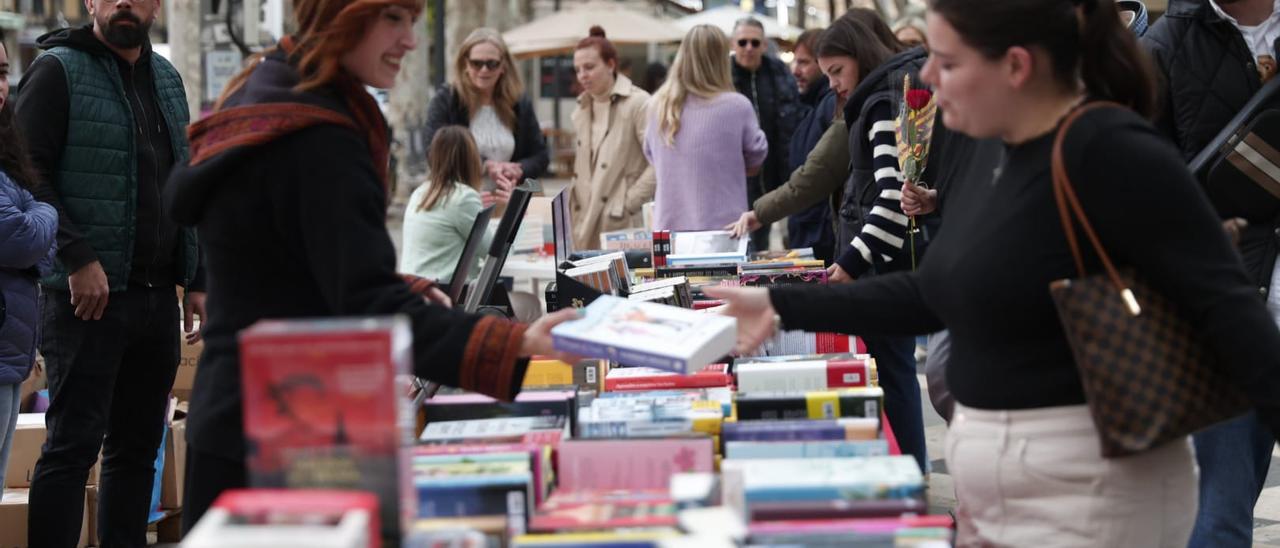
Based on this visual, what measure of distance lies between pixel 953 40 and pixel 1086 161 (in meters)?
0.31

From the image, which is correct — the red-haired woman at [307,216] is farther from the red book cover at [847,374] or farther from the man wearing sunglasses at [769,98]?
the man wearing sunglasses at [769,98]

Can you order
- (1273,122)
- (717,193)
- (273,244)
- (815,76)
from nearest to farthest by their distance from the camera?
(273,244) → (1273,122) → (717,193) → (815,76)

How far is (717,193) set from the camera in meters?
7.50

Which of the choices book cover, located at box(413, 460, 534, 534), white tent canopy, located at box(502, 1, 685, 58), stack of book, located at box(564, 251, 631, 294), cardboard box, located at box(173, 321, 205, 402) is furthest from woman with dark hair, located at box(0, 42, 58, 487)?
white tent canopy, located at box(502, 1, 685, 58)

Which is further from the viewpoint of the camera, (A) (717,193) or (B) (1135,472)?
(A) (717,193)

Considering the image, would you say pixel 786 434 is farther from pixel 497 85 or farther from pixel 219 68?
pixel 219 68

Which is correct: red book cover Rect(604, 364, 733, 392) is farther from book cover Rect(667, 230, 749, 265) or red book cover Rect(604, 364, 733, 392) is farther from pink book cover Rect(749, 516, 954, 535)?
book cover Rect(667, 230, 749, 265)

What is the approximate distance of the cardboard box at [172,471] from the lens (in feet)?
18.7

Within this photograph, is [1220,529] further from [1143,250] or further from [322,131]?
[322,131]

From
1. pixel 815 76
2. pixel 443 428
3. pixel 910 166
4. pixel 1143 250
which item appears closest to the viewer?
Answer: pixel 1143 250

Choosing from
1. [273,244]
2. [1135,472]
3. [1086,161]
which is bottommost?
[1135,472]

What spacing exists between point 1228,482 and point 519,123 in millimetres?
5572

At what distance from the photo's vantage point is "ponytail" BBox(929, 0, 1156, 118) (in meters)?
2.47

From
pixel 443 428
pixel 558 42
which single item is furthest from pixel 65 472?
pixel 558 42
